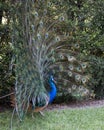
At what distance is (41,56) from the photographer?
6.75 m

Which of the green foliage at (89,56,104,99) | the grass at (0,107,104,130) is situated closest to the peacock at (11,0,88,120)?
the grass at (0,107,104,130)

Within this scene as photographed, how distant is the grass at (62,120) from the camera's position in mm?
6258

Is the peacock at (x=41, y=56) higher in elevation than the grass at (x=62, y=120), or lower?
higher

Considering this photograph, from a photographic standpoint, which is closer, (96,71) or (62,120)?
(62,120)

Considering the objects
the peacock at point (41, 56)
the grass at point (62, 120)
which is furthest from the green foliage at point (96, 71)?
the grass at point (62, 120)

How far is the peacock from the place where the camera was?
637 centimetres

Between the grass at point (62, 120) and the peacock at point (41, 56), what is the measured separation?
231mm

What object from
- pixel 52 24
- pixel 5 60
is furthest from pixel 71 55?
pixel 5 60

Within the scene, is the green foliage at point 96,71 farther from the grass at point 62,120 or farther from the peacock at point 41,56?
the grass at point 62,120

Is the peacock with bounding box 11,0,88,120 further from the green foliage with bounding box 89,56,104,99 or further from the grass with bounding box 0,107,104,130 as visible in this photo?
the green foliage with bounding box 89,56,104,99

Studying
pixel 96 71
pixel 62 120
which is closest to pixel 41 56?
pixel 62 120

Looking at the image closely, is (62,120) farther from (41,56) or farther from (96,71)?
(96,71)

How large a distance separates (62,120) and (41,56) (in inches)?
52.9

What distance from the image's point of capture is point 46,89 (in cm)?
712
